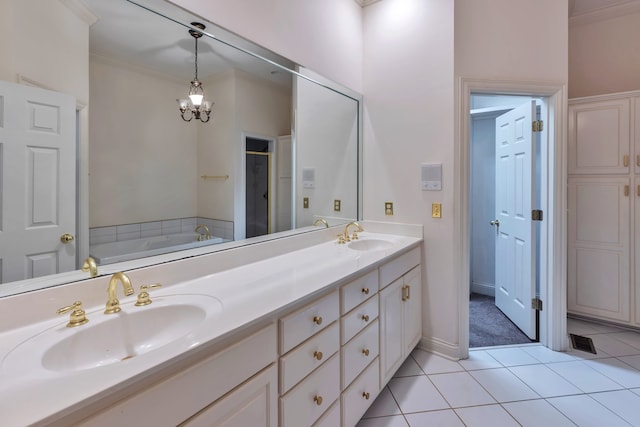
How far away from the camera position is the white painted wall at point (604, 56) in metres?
2.82

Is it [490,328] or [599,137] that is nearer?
[599,137]

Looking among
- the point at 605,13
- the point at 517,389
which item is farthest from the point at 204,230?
the point at 605,13

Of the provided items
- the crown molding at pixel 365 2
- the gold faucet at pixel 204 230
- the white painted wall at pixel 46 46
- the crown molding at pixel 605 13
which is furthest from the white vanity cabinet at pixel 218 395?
the crown molding at pixel 605 13

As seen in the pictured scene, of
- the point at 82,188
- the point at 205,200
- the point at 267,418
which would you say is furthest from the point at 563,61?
the point at 82,188

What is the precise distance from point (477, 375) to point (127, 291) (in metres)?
2.17

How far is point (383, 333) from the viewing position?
5.69 feet

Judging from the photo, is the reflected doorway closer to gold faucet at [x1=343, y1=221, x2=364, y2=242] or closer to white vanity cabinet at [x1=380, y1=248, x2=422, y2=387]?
gold faucet at [x1=343, y1=221, x2=364, y2=242]

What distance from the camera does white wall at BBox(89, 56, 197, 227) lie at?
1168 mm

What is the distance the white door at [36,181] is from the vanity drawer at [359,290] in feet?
3.53

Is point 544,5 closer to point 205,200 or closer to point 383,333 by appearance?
point 383,333

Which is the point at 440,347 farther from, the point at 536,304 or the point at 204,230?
the point at 204,230

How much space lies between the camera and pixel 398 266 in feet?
6.36

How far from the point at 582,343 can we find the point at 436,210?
1638 millimetres

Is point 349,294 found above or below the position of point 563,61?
below
